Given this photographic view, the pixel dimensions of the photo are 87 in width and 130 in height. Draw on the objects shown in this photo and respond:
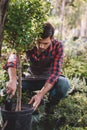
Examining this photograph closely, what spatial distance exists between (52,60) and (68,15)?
14.2 metres

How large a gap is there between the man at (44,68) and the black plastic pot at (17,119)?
0.77ft

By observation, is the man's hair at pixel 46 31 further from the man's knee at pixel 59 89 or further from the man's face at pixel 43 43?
the man's knee at pixel 59 89

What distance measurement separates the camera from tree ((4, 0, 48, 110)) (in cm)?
264

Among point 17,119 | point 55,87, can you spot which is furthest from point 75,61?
point 17,119

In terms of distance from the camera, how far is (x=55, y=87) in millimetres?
4023

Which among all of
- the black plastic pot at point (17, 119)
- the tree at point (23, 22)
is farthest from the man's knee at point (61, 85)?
the tree at point (23, 22)

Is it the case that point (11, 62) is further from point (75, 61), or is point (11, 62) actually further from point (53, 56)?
point (75, 61)

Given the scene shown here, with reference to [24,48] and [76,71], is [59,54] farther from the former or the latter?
[76,71]

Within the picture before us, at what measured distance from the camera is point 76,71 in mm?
6227

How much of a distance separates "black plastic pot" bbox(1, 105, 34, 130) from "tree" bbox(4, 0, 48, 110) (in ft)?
2.05

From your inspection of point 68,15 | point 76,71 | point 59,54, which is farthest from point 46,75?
point 68,15

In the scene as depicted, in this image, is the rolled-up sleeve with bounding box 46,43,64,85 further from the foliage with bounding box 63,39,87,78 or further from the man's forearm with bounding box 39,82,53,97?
the foliage with bounding box 63,39,87,78

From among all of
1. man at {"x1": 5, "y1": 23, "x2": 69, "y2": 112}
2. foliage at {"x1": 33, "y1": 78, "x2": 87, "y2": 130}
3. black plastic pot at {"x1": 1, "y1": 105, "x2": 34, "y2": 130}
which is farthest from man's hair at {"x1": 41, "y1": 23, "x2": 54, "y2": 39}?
foliage at {"x1": 33, "y1": 78, "x2": 87, "y2": 130}

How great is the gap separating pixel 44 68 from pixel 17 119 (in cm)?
113
